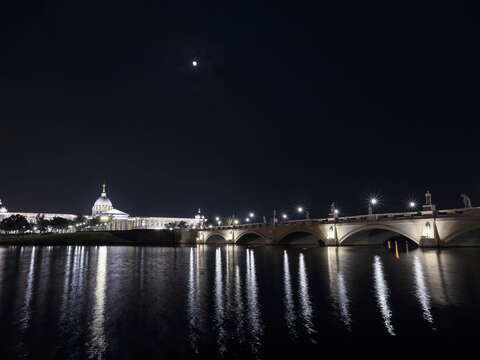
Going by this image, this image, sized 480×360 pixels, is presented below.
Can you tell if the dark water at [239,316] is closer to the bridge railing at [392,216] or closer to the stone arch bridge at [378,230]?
the bridge railing at [392,216]

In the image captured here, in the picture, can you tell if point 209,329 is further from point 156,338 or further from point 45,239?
point 45,239

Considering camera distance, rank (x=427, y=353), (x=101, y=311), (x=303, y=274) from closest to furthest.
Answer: (x=427, y=353) < (x=101, y=311) < (x=303, y=274)

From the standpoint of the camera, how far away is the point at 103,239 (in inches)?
5320

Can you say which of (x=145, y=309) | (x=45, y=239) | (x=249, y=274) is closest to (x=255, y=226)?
(x=249, y=274)

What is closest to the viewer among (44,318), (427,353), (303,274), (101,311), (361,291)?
(427,353)

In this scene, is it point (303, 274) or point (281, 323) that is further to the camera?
point (303, 274)

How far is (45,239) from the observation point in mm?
130625

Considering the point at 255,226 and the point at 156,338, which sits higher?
the point at 255,226

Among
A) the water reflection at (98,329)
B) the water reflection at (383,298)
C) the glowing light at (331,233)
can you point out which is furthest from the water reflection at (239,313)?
the glowing light at (331,233)

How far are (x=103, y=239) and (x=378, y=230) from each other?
373 feet

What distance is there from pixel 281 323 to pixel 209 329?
125 inches

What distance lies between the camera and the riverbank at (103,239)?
128 m

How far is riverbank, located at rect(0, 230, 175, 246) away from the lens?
128 meters

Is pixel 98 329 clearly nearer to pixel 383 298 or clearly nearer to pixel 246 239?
pixel 383 298
